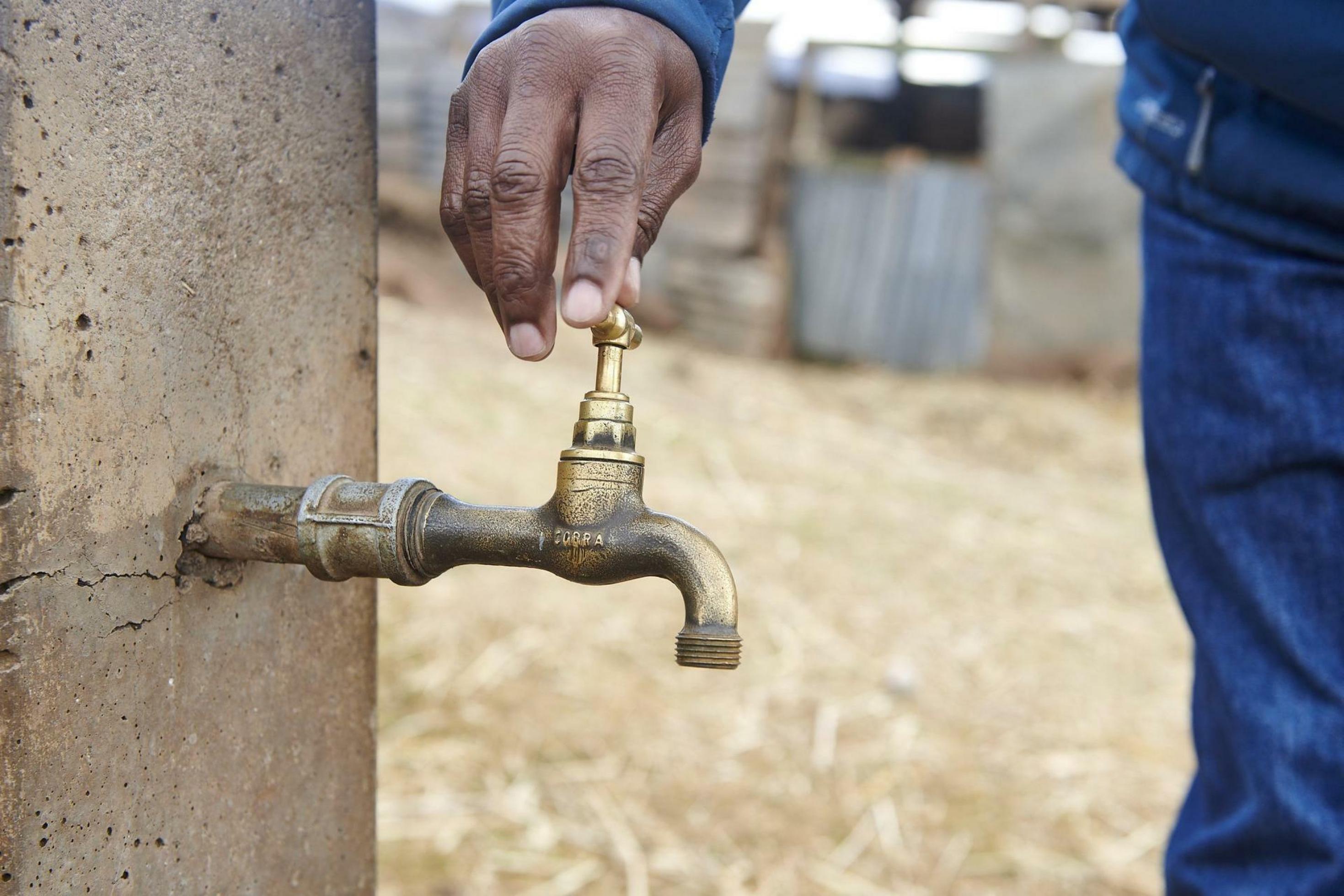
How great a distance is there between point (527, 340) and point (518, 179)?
0.42 ft

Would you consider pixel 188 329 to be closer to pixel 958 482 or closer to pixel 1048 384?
pixel 958 482

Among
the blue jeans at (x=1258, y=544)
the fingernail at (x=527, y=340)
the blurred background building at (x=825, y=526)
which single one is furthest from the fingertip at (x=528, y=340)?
the blurred background building at (x=825, y=526)

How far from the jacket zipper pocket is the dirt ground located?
1582 millimetres

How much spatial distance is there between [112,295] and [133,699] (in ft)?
1.21

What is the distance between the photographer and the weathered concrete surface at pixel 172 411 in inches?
38.2

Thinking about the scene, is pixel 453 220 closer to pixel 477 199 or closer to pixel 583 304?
pixel 477 199

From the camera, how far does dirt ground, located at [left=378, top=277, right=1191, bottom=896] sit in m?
2.49

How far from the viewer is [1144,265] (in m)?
1.57

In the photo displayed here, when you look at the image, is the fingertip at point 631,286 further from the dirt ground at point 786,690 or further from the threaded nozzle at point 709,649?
the dirt ground at point 786,690

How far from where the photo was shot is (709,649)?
3.29ft

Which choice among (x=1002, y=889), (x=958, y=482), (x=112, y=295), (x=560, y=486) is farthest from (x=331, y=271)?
(x=958, y=482)

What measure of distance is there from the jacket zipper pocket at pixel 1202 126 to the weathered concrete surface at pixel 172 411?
3.21 feet

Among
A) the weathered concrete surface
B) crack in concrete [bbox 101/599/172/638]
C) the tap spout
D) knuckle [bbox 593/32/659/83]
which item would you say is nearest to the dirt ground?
the weathered concrete surface

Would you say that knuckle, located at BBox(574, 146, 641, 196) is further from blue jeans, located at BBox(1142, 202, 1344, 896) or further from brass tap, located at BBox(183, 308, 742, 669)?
blue jeans, located at BBox(1142, 202, 1344, 896)
